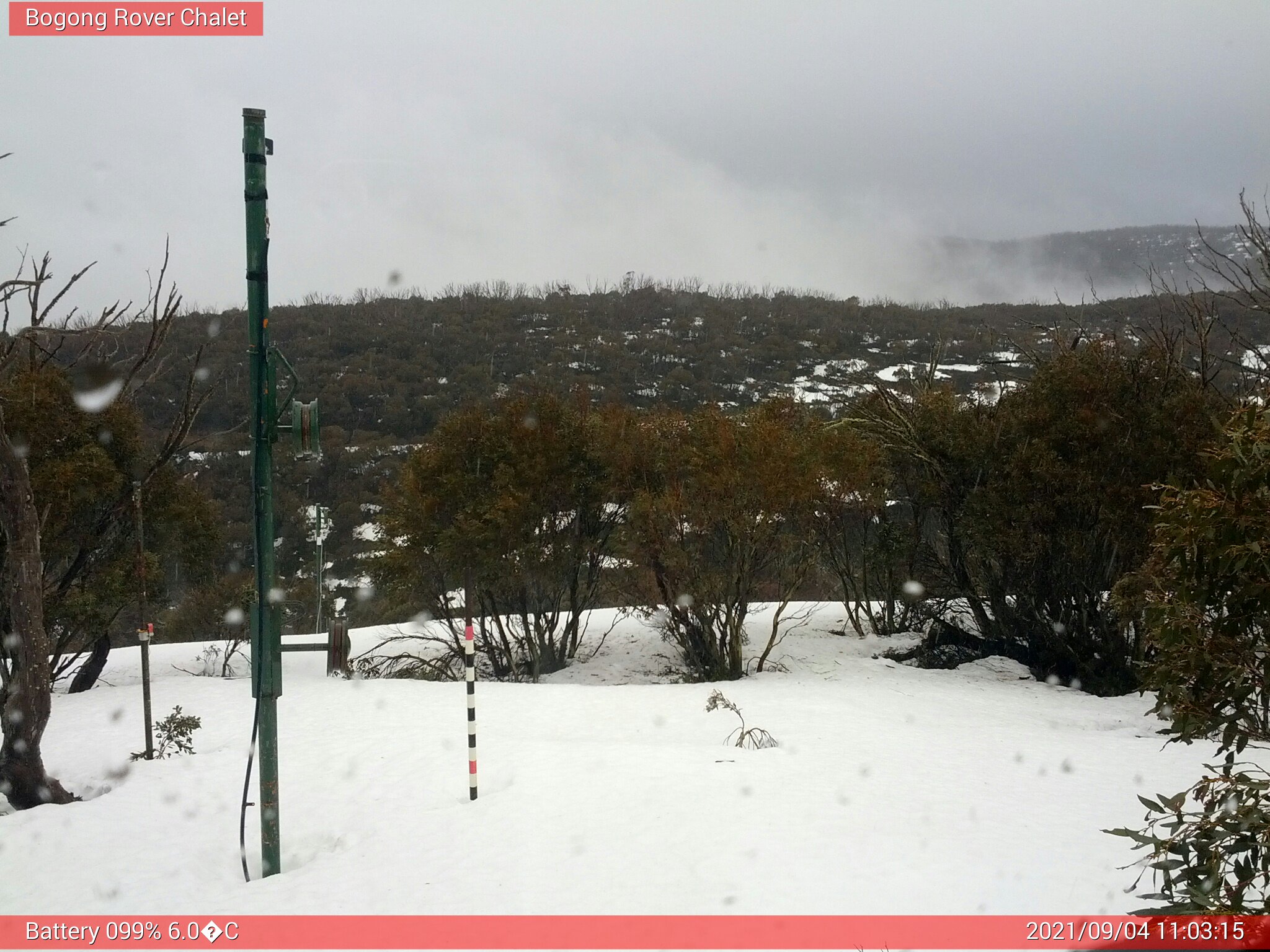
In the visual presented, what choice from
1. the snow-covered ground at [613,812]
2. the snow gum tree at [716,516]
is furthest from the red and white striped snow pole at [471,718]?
the snow gum tree at [716,516]

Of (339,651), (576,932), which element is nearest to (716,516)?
(339,651)

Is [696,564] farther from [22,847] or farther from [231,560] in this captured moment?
[231,560]

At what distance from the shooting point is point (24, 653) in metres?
7.09

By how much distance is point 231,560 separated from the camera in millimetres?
25906

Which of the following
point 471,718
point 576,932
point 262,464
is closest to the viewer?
point 576,932

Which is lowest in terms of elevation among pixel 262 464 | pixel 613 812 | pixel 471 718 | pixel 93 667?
pixel 93 667

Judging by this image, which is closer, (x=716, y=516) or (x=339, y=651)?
(x=716, y=516)

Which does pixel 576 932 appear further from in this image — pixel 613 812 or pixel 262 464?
pixel 262 464

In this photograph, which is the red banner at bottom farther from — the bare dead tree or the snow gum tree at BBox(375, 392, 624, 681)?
the snow gum tree at BBox(375, 392, 624, 681)

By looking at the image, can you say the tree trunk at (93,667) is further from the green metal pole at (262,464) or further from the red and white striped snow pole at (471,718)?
the green metal pole at (262,464)

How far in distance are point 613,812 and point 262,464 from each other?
3278 millimetres

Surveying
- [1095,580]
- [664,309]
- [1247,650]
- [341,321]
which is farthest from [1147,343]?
[664,309]

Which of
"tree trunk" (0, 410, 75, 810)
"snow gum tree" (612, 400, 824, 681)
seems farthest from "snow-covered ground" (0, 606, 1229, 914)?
"snow gum tree" (612, 400, 824, 681)

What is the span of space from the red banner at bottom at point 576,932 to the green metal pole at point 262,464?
0.87 meters
